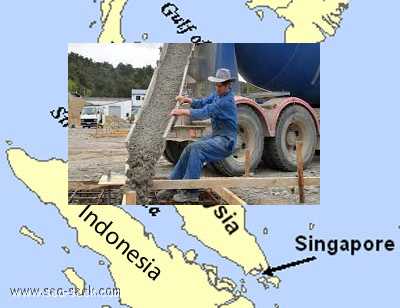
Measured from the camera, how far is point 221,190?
14.3 feet

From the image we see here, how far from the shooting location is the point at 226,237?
166 inches

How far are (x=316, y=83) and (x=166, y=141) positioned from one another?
1.13 m

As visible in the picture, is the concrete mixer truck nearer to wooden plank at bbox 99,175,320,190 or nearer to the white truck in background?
wooden plank at bbox 99,175,320,190

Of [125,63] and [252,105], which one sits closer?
[125,63]

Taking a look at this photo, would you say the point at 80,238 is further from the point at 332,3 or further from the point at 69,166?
the point at 332,3

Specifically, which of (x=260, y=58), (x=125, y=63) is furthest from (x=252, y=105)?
(x=125, y=63)

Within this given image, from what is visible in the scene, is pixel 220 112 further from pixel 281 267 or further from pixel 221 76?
pixel 281 267

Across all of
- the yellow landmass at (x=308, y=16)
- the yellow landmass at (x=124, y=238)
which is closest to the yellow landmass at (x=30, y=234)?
the yellow landmass at (x=124, y=238)

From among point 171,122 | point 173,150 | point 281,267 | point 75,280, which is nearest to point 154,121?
point 171,122

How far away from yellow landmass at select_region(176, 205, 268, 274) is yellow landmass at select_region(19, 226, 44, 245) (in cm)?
96

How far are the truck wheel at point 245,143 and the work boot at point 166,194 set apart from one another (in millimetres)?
371

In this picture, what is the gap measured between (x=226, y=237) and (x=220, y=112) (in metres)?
0.88

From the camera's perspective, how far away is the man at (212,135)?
436 cm

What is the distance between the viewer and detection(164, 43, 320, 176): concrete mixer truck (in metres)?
4.34
